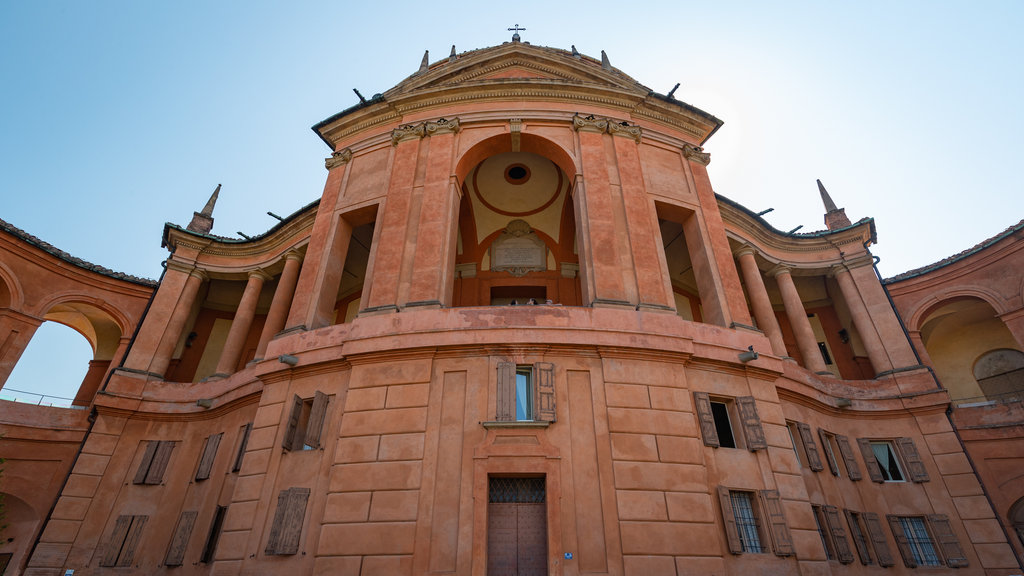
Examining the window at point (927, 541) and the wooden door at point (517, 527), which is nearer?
the wooden door at point (517, 527)

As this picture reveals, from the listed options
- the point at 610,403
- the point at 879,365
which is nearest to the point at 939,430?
the point at 879,365

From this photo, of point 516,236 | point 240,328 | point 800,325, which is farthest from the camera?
point 516,236

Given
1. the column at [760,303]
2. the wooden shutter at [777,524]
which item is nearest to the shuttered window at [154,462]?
the wooden shutter at [777,524]

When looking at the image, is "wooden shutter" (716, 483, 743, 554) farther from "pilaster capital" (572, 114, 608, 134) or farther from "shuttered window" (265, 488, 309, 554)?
"pilaster capital" (572, 114, 608, 134)

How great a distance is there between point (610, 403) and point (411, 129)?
12191 mm

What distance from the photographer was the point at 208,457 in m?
17.8

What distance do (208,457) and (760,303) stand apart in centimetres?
2139

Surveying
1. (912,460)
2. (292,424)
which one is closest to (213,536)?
(292,424)

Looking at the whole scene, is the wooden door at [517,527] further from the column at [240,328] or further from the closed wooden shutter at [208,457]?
the column at [240,328]

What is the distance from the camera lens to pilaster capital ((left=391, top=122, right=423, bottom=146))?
723 inches

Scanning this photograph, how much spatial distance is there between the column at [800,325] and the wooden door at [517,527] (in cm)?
1391

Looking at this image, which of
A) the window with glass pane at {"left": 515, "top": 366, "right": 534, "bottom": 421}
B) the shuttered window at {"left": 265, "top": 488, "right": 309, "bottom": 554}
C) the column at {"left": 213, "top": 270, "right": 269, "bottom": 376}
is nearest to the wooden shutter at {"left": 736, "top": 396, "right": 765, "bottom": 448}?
the window with glass pane at {"left": 515, "top": 366, "right": 534, "bottom": 421}

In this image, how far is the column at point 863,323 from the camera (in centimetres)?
2030

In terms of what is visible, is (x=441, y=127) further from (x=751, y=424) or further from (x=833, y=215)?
(x=833, y=215)
